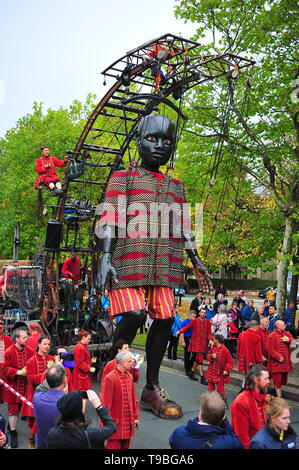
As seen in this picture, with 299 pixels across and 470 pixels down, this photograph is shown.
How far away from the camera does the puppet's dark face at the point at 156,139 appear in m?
6.26

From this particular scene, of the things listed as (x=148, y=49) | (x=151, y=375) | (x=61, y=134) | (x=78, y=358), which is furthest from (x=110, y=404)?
(x=61, y=134)

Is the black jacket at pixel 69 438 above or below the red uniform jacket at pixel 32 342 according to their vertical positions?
above

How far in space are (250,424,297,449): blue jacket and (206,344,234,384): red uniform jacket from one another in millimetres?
4870

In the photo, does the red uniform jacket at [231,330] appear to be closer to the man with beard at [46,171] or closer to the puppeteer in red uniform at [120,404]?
the man with beard at [46,171]

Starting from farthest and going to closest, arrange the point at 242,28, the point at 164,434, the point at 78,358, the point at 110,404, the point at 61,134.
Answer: the point at 61,134 → the point at 242,28 → the point at 78,358 → the point at 164,434 → the point at 110,404

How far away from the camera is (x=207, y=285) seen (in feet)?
21.3

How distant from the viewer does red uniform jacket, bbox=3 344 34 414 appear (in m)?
6.75

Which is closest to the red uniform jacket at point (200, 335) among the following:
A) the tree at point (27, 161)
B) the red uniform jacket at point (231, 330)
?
the red uniform jacket at point (231, 330)

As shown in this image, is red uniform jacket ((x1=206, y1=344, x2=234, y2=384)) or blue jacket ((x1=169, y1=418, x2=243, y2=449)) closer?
blue jacket ((x1=169, y1=418, x2=243, y2=449))

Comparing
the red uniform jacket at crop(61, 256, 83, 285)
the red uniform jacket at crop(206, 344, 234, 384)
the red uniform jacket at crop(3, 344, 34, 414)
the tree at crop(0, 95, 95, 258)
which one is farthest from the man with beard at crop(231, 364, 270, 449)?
the tree at crop(0, 95, 95, 258)

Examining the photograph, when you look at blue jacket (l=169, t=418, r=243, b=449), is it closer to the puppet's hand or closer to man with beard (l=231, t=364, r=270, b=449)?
man with beard (l=231, t=364, r=270, b=449)

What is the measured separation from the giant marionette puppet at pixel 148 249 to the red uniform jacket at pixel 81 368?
142 cm
